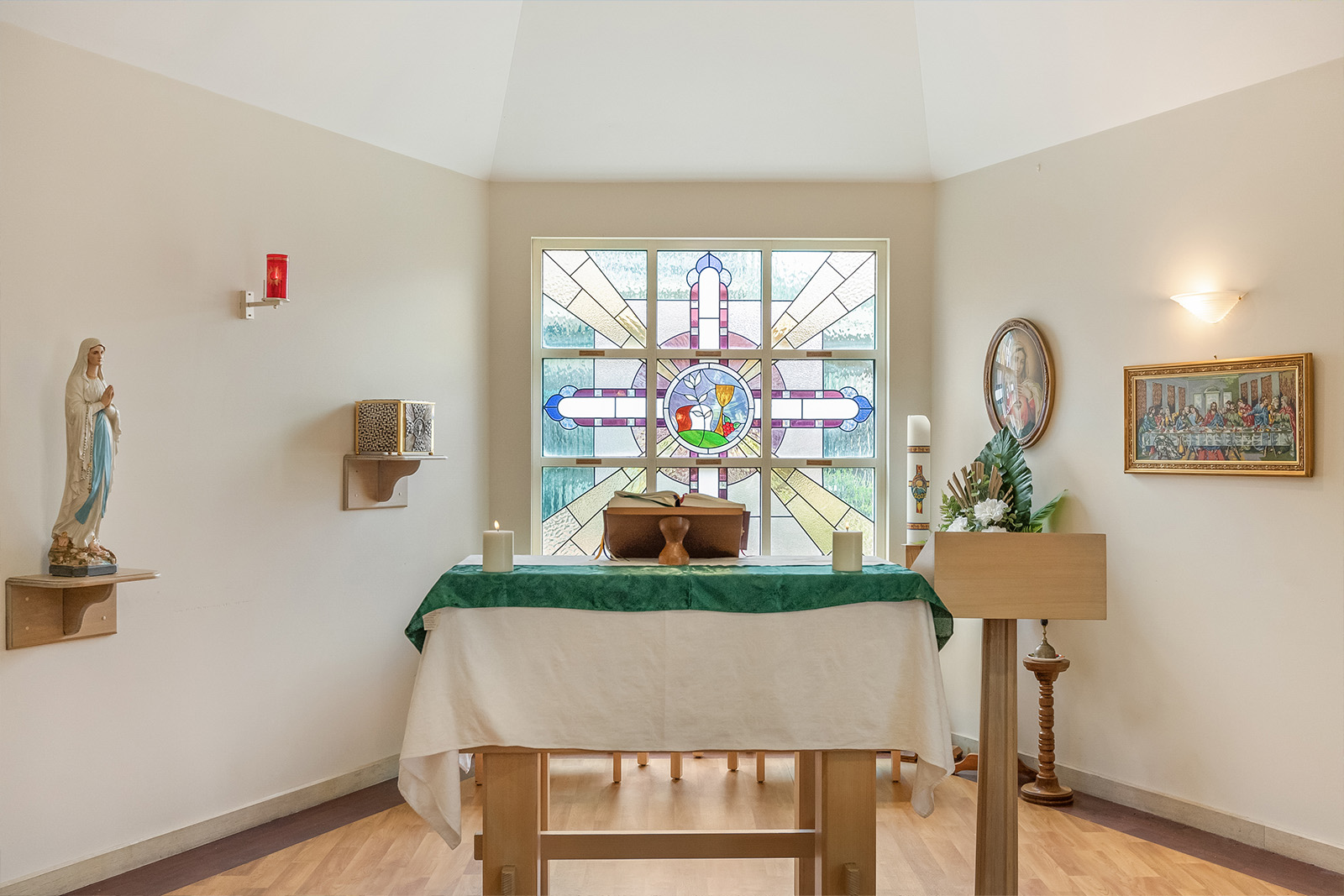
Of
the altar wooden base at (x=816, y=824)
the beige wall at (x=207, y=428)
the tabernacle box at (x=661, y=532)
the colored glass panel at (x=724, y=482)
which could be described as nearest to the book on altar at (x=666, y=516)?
the tabernacle box at (x=661, y=532)

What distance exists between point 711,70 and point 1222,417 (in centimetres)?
255

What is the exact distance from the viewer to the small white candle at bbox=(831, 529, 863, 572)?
2543 millimetres

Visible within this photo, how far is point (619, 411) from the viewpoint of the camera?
4973 mm

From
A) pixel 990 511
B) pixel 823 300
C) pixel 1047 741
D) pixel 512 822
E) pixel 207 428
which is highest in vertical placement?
pixel 823 300

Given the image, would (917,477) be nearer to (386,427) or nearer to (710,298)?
(710,298)

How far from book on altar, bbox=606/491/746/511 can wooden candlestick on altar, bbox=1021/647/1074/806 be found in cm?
193

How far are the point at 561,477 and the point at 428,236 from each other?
1346 millimetres

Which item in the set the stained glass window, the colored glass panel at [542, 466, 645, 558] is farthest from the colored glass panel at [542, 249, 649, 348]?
the colored glass panel at [542, 466, 645, 558]

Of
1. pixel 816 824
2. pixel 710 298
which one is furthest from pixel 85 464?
pixel 710 298

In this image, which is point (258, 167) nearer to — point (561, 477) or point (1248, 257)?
point (561, 477)

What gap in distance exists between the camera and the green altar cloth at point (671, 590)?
2424mm

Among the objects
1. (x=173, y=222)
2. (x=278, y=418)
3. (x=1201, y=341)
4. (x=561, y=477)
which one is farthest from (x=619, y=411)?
(x=1201, y=341)

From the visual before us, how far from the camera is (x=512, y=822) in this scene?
8.17ft

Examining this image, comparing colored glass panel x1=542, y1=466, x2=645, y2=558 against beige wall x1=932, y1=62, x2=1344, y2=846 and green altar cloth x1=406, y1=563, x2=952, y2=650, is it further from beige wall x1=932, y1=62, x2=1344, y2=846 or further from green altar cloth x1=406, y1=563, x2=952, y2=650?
green altar cloth x1=406, y1=563, x2=952, y2=650
